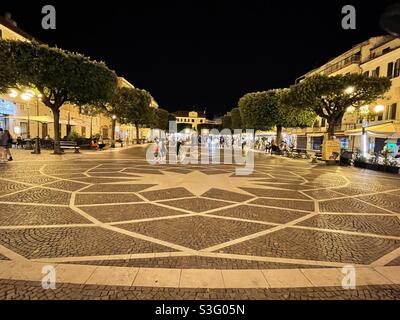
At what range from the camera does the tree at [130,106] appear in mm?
42156

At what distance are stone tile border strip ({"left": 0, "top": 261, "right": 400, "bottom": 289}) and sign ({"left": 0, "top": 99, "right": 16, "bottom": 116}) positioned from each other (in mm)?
30023

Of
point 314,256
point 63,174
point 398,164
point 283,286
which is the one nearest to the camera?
point 283,286

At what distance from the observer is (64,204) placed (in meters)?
7.41

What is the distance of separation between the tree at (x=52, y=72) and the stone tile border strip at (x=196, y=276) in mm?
19142

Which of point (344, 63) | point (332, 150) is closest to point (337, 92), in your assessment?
point (332, 150)

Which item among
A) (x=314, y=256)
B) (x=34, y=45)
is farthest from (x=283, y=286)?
(x=34, y=45)

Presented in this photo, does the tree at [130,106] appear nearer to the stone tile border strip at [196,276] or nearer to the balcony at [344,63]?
the balcony at [344,63]

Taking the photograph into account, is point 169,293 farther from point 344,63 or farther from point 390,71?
point 344,63

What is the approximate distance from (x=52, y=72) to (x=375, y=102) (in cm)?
2651

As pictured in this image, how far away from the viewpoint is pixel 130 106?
42.7 meters

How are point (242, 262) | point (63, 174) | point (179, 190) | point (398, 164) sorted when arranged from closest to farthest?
point (242, 262) < point (179, 190) < point (63, 174) < point (398, 164)

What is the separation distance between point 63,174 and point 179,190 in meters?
6.21

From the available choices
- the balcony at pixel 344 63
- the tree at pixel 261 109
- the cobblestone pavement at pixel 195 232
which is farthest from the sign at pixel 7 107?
the balcony at pixel 344 63
